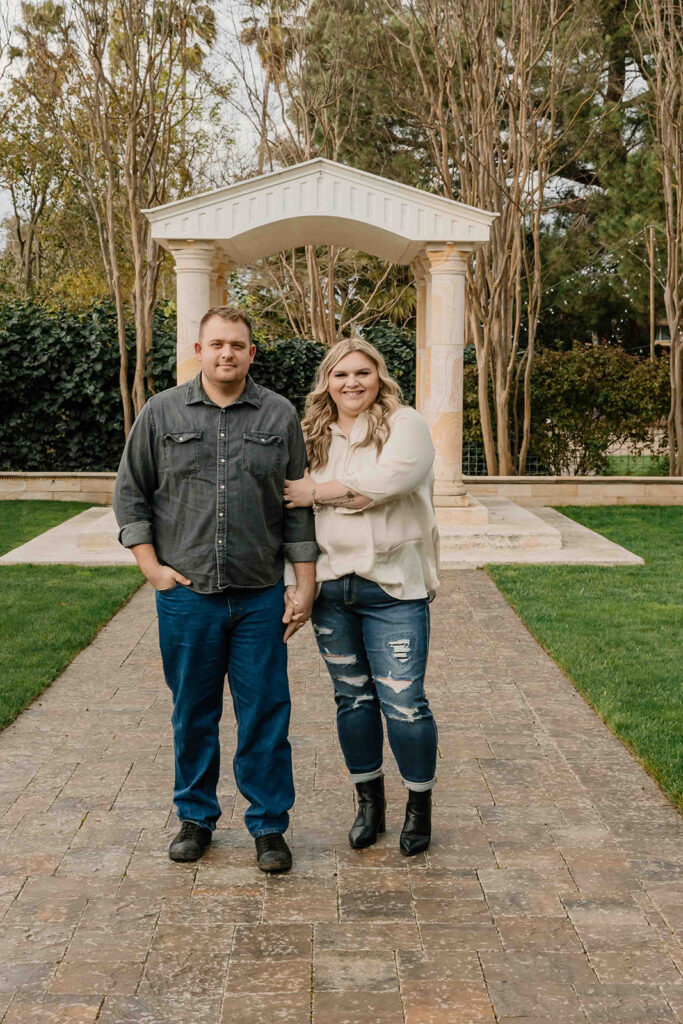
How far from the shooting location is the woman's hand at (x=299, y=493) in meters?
3.78

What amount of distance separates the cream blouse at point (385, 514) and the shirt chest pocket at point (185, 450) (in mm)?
434

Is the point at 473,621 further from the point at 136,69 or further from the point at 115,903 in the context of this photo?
the point at 136,69

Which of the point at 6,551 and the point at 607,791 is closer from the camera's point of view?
the point at 607,791

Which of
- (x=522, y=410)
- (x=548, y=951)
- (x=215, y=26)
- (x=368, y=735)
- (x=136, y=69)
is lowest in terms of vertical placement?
(x=548, y=951)

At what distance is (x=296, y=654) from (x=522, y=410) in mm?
10722

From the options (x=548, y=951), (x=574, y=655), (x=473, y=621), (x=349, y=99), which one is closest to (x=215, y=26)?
(x=349, y=99)

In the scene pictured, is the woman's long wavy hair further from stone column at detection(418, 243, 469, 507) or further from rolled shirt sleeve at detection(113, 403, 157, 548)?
stone column at detection(418, 243, 469, 507)

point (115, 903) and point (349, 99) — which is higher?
point (349, 99)

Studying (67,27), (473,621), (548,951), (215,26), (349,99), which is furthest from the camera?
(349,99)

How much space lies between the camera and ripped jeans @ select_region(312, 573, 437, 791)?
3.79 meters

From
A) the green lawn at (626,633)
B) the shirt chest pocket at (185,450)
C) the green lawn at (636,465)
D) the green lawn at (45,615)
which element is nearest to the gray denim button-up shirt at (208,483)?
the shirt chest pocket at (185,450)

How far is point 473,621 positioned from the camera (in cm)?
811

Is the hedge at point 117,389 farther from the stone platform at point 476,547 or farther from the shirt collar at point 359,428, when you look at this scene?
the shirt collar at point 359,428

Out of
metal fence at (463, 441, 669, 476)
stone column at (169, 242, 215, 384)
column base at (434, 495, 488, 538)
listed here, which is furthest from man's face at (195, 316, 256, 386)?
metal fence at (463, 441, 669, 476)
